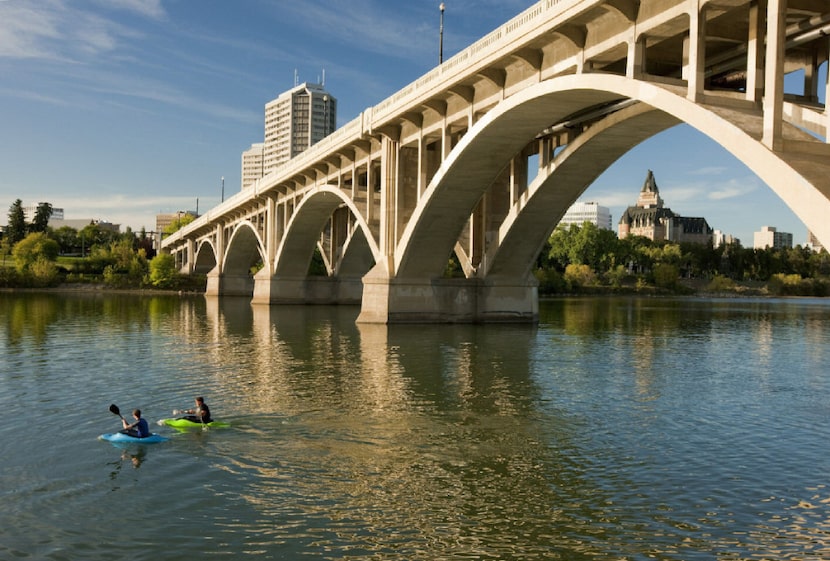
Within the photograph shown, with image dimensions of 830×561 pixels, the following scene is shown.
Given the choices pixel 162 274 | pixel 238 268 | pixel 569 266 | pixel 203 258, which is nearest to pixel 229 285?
pixel 238 268

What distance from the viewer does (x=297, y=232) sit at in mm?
65188

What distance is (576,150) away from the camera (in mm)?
31281

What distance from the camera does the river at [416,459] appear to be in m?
9.52

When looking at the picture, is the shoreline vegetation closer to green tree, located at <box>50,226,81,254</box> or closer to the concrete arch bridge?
green tree, located at <box>50,226,81,254</box>

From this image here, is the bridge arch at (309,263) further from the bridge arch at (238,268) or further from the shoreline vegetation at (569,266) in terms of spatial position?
the shoreline vegetation at (569,266)

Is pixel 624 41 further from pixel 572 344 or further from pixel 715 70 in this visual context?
pixel 572 344

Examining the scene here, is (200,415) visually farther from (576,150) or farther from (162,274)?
(162,274)

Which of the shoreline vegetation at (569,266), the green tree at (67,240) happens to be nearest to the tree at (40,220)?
the shoreline vegetation at (569,266)

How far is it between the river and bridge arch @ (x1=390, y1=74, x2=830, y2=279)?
17.2 feet

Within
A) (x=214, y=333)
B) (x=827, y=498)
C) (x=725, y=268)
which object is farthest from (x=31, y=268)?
(x=725, y=268)

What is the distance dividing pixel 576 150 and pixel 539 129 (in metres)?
1.86

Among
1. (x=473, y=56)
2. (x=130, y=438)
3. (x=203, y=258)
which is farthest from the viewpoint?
(x=203, y=258)

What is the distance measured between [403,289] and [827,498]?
3086 cm

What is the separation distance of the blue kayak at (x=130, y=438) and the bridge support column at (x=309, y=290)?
53143mm
